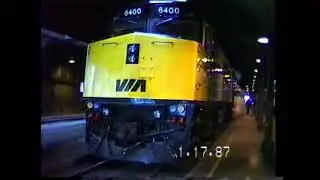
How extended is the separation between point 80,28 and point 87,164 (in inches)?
32.1

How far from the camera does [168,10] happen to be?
3.37 meters

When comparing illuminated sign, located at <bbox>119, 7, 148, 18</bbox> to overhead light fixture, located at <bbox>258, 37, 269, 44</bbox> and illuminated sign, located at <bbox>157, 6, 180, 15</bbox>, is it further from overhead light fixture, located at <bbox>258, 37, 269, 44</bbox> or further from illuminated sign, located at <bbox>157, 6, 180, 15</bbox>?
overhead light fixture, located at <bbox>258, 37, 269, 44</bbox>

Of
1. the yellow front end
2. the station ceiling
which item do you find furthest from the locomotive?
the station ceiling

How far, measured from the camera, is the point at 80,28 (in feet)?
10.1

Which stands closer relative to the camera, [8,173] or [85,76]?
[8,173]

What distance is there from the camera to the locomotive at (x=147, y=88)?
134 inches

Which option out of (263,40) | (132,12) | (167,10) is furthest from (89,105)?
(263,40)

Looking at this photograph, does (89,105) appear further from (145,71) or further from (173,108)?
(173,108)

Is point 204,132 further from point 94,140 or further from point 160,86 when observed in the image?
point 94,140

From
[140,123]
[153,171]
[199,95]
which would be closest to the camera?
[153,171]

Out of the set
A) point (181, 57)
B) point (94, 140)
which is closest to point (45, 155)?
point (94, 140)

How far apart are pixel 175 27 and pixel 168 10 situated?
19 cm
